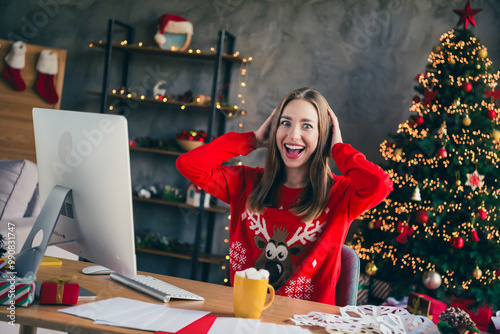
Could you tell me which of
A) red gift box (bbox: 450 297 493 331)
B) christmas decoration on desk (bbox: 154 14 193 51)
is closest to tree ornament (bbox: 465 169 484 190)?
red gift box (bbox: 450 297 493 331)

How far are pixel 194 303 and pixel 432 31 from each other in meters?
3.46

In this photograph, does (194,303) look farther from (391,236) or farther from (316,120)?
(391,236)

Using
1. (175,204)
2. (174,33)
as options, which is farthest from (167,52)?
(175,204)

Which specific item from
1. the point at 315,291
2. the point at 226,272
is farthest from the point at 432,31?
the point at 315,291

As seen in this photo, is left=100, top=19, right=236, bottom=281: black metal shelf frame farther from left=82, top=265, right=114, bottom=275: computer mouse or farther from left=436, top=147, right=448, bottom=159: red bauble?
left=82, top=265, right=114, bottom=275: computer mouse

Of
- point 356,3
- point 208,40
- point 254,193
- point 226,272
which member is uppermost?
point 356,3

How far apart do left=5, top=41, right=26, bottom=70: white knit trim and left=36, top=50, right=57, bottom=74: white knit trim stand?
148 millimetres

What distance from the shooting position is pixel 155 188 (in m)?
4.13

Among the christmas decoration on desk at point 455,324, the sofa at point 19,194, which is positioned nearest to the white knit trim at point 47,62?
the sofa at point 19,194

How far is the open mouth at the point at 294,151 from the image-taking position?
164cm

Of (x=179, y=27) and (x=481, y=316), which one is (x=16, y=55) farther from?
(x=481, y=316)

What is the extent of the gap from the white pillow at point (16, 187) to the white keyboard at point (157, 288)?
5.35ft

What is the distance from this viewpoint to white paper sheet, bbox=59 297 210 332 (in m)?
0.92

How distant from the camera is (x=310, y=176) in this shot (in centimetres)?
167
